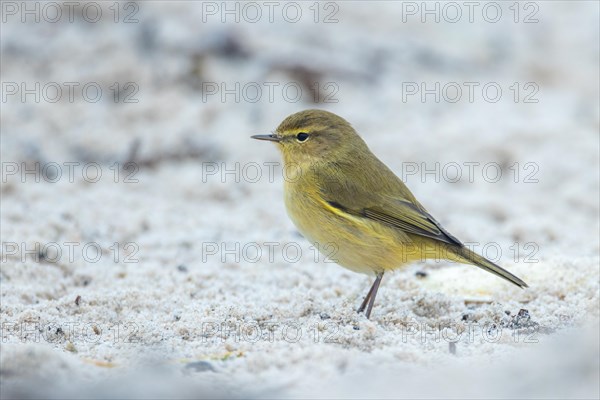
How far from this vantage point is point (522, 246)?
266 inches

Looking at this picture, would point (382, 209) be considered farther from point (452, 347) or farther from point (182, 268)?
point (182, 268)

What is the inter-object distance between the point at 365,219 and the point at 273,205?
7.50 feet

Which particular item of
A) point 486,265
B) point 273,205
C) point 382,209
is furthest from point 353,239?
point 273,205

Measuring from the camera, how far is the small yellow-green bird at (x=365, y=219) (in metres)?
5.25

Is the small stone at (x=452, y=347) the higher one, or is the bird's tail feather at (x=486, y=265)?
the bird's tail feather at (x=486, y=265)

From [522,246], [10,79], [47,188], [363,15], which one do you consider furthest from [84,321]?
[363,15]

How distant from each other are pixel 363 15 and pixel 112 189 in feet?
13.3

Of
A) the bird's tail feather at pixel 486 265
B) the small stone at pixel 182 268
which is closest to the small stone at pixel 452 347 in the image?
the bird's tail feather at pixel 486 265

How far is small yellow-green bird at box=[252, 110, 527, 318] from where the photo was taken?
17.2 feet

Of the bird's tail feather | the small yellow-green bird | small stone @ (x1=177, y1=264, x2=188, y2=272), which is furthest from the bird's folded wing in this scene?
small stone @ (x1=177, y1=264, x2=188, y2=272)

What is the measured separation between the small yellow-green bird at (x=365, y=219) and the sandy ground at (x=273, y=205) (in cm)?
27

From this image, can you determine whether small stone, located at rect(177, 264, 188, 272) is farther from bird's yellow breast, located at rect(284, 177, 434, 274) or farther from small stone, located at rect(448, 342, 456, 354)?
small stone, located at rect(448, 342, 456, 354)

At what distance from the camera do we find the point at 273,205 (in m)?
7.58

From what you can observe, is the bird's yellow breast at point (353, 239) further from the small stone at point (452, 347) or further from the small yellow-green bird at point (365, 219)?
the small stone at point (452, 347)
